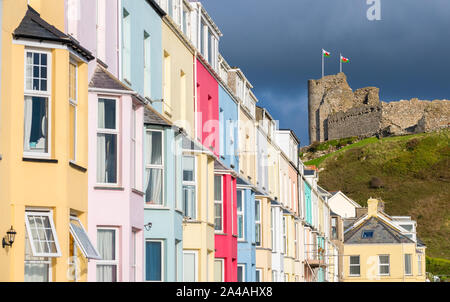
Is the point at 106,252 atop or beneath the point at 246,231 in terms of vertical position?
beneath

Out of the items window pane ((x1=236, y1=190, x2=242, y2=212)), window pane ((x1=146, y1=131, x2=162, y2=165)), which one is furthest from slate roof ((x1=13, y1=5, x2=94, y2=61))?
window pane ((x1=236, y1=190, x2=242, y2=212))

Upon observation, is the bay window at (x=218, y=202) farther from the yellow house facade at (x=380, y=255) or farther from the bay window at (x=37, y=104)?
the yellow house facade at (x=380, y=255)

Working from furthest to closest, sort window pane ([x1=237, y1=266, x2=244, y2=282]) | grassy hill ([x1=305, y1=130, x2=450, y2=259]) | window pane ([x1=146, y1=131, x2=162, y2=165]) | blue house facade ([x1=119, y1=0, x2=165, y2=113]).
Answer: grassy hill ([x1=305, y1=130, x2=450, y2=259]) → window pane ([x1=237, y1=266, x2=244, y2=282]) → window pane ([x1=146, y1=131, x2=162, y2=165]) → blue house facade ([x1=119, y1=0, x2=165, y2=113])

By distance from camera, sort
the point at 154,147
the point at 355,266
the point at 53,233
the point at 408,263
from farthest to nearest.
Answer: the point at 355,266 < the point at 408,263 < the point at 154,147 < the point at 53,233

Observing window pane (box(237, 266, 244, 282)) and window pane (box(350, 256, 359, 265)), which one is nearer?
window pane (box(237, 266, 244, 282))

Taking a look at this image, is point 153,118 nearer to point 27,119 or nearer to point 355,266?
point 27,119

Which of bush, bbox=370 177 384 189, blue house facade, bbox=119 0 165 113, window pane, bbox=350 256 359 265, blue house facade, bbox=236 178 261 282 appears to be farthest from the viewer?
bush, bbox=370 177 384 189

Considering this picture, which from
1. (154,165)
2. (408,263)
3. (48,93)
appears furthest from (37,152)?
(408,263)

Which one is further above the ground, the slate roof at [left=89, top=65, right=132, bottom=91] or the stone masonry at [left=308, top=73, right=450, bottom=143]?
the stone masonry at [left=308, top=73, right=450, bottom=143]

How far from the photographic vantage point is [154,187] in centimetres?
2380

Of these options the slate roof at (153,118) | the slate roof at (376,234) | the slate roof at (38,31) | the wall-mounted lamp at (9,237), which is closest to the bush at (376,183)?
the slate roof at (376,234)

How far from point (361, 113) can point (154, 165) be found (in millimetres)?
144546

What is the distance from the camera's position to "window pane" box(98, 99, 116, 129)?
19875 mm

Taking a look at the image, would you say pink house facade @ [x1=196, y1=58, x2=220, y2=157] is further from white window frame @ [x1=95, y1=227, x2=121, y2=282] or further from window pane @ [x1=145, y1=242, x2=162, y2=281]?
white window frame @ [x1=95, y1=227, x2=121, y2=282]
